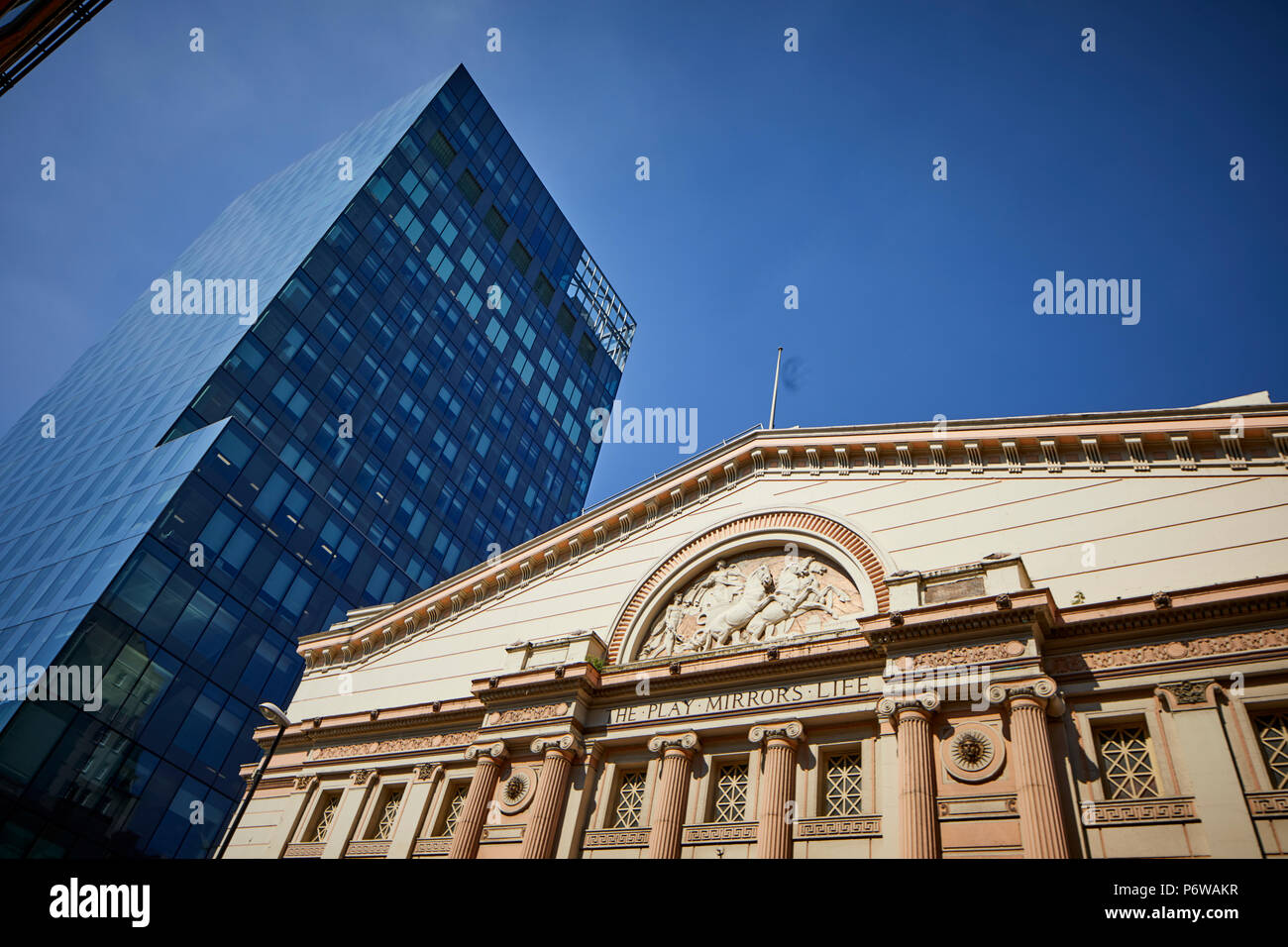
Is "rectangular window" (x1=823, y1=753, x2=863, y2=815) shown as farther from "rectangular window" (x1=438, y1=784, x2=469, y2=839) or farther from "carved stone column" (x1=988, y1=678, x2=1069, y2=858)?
"rectangular window" (x1=438, y1=784, x2=469, y2=839)

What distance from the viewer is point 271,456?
153 feet

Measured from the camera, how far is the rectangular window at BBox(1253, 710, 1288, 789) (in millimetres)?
14203

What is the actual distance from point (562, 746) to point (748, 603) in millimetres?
6397

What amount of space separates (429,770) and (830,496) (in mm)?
14744

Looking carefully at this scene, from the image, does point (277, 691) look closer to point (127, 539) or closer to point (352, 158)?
point (127, 539)

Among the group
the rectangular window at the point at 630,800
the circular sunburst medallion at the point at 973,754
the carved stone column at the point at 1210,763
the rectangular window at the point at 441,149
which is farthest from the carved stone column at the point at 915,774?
the rectangular window at the point at 441,149

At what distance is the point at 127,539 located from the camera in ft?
129

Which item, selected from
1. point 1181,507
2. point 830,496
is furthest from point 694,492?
point 1181,507

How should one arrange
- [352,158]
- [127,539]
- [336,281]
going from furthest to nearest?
[352,158]
[336,281]
[127,539]

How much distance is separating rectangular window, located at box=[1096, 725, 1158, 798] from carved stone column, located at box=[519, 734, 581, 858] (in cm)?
1264

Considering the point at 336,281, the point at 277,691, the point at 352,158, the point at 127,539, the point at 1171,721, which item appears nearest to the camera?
the point at 1171,721

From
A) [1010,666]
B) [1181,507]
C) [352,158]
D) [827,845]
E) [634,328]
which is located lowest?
[827,845]

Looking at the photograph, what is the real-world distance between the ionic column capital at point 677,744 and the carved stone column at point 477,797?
15.8ft

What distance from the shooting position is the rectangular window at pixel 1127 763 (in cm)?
1521
